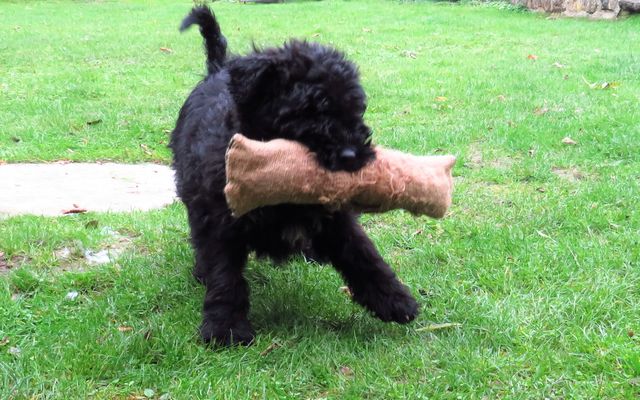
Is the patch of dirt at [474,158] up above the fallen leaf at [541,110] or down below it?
below

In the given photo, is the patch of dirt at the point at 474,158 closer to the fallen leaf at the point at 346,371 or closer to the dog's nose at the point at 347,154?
the fallen leaf at the point at 346,371

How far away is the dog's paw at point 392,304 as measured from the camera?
131 inches

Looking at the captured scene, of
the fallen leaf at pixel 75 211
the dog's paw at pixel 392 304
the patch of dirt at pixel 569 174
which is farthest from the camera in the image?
the patch of dirt at pixel 569 174

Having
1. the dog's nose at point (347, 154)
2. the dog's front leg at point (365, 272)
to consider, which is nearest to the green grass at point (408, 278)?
the dog's front leg at point (365, 272)

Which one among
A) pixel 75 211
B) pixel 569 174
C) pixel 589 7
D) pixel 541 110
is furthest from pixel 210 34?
pixel 589 7

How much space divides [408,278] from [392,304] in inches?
25.5

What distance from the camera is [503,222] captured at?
475 cm

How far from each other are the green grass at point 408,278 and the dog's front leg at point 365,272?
0.36 feet

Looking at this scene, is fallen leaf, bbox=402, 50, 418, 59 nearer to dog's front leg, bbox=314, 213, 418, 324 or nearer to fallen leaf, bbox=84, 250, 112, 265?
fallen leaf, bbox=84, 250, 112, 265

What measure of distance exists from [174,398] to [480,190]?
328cm

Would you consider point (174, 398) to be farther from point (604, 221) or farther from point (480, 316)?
point (604, 221)

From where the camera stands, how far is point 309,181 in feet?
8.86

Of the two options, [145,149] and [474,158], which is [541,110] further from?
[145,149]

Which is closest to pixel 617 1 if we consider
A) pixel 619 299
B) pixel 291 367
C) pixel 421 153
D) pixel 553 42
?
pixel 553 42
